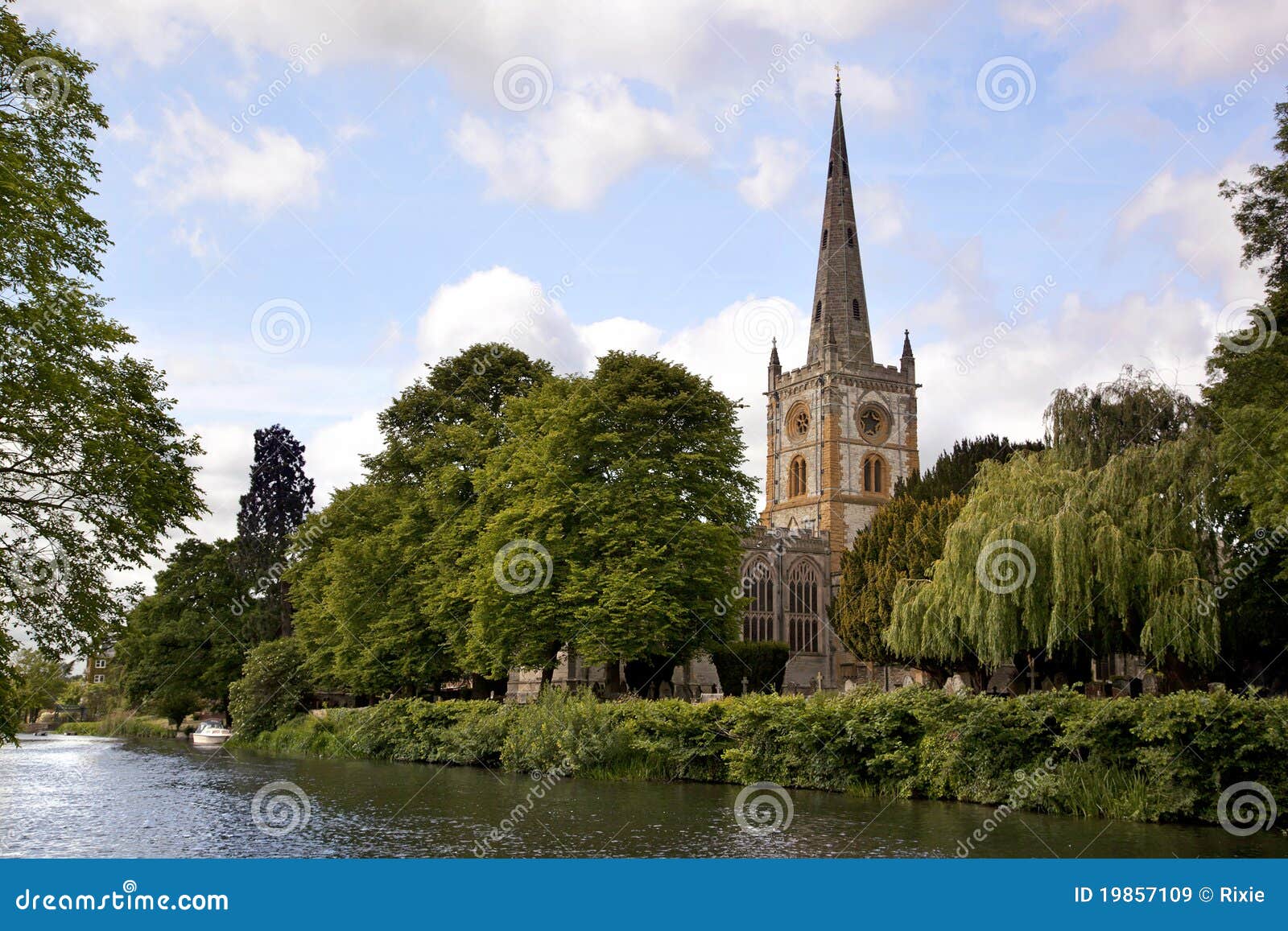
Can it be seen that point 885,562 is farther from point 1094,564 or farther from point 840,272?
point 840,272

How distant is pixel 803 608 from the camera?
7600 centimetres

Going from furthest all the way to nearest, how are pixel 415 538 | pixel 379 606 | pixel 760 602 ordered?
1. pixel 760 602
2. pixel 379 606
3. pixel 415 538

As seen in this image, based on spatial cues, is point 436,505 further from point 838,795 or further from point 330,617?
point 838,795

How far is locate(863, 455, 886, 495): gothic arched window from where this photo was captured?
88812 mm

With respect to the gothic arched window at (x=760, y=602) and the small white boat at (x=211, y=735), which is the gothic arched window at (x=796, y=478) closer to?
the gothic arched window at (x=760, y=602)

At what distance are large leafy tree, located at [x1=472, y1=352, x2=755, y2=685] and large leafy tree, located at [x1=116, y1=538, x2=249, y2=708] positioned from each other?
2882cm

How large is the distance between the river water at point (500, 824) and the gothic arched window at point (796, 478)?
63674 mm

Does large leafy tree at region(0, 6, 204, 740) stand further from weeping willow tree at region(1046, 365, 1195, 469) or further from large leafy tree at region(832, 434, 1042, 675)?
large leafy tree at region(832, 434, 1042, 675)

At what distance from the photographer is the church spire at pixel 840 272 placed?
90.1 metres

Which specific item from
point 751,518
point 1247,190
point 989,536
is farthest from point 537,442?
point 1247,190

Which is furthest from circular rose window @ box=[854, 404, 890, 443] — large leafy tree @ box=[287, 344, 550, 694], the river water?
the river water

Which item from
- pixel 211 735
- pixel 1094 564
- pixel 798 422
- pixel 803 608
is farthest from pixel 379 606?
pixel 798 422

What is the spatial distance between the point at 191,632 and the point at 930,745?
1847 inches

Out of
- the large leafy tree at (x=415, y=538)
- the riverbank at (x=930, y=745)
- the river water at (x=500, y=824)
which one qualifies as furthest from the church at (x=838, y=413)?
the river water at (x=500, y=824)
